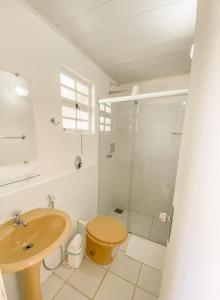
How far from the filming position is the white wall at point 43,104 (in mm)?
949

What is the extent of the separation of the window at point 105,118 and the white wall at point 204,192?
5.12ft

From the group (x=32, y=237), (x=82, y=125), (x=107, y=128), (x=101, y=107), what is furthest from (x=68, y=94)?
(x=32, y=237)

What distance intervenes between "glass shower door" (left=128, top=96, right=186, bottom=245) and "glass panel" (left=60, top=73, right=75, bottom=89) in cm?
110

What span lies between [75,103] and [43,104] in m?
0.48

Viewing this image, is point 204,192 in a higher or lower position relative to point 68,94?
lower

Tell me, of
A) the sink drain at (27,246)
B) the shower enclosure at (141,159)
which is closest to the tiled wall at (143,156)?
the shower enclosure at (141,159)

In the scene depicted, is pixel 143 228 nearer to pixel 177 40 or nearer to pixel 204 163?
pixel 204 163

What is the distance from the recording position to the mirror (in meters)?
0.93

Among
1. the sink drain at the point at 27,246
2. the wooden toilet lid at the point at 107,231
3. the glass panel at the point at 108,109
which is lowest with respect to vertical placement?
the wooden toilet lid at the point at 107,231

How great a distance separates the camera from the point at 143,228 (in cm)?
209

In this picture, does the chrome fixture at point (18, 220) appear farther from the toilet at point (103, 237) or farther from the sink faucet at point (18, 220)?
the toilet at point (103, 237)

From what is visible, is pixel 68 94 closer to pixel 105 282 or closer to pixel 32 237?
pixel 32 237

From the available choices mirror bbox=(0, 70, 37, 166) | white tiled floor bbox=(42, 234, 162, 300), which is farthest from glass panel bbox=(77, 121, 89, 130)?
white tiled floor bbox=(42, 234, 162, 300)

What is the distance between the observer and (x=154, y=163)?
2.25 m
